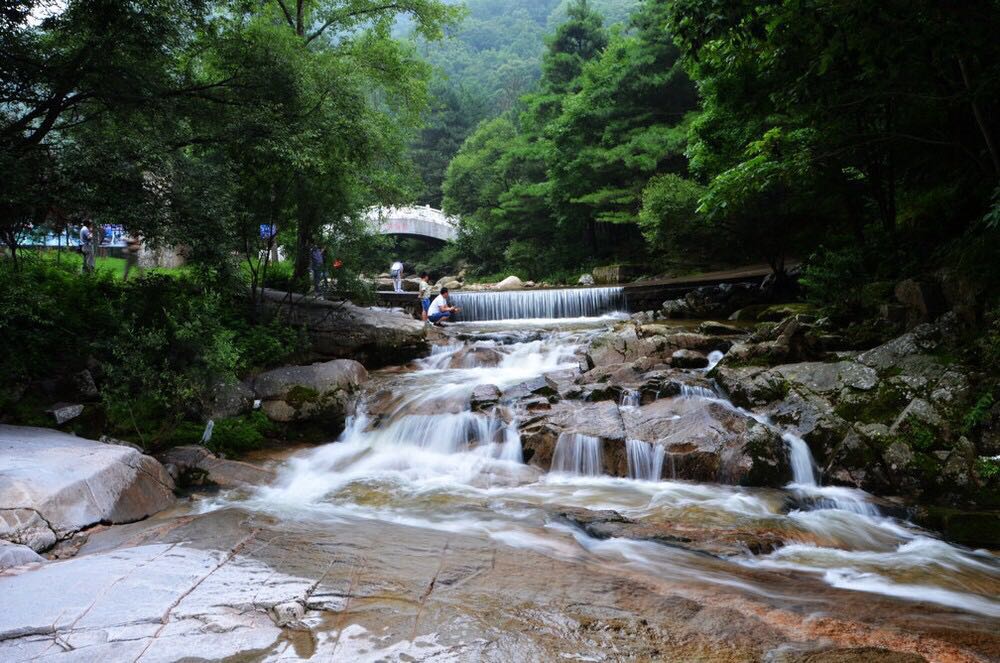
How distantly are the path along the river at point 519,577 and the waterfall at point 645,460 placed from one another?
3cm

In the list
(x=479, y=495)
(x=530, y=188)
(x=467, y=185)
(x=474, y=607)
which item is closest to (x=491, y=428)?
(x=479, y=495)

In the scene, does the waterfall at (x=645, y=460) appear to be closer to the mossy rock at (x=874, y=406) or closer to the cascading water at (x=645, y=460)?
the cascading water at (x=645, y=460)

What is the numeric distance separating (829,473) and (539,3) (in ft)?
376

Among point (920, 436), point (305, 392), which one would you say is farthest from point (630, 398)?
point (305, 392)

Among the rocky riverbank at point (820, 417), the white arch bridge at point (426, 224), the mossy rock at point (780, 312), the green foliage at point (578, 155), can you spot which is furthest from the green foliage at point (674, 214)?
the white arch bridge at point (426, 224)

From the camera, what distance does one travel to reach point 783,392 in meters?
7.64

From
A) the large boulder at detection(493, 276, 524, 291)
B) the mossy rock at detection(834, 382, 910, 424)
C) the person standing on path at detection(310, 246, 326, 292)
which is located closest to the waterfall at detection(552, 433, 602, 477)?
the mossy rock at detection(834, 382, 910, 424)

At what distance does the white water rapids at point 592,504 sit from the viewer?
442 centimetres

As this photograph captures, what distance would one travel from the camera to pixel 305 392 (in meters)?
9.42

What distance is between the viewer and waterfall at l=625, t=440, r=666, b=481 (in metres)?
7.01

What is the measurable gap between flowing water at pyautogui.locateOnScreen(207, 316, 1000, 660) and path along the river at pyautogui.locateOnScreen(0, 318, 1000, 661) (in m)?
0.03

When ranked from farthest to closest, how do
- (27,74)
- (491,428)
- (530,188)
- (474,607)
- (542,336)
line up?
(530,188), (542,336), (491,428), (27,74), (474,607)

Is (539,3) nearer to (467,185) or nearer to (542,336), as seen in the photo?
(467,185)

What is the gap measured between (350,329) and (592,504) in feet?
25.0
